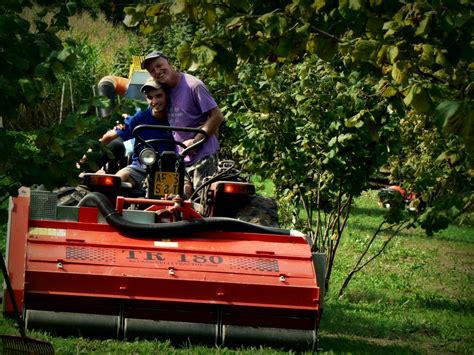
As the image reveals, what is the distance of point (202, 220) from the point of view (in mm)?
7867

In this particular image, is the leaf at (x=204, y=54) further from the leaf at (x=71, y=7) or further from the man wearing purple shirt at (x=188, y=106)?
the man wearing purple shirt at (x=188, y=106)

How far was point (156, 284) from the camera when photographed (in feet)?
24.1

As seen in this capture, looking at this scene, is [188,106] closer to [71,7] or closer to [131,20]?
[71,7]

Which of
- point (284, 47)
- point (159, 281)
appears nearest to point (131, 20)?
point (284, 47)

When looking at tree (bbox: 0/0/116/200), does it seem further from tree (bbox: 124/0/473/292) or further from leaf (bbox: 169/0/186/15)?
leaf (bbox: 169/0/186/15)

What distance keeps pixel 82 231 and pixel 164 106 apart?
5.98ft

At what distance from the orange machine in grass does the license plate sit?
1.57 ft

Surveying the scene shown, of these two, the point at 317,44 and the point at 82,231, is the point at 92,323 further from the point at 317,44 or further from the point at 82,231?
the point at 317,44

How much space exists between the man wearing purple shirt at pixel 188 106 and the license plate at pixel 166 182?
0.78 metres

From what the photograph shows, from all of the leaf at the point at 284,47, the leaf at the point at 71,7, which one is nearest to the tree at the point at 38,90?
the leaf at the point at 71,7

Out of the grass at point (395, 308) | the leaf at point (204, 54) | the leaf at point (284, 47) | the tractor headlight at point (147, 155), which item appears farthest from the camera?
the tractor headlight at point (147, 155)

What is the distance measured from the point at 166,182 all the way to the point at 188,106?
1.16 meters

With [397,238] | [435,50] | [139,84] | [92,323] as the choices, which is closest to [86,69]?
[397,238]

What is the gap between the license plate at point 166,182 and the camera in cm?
823
